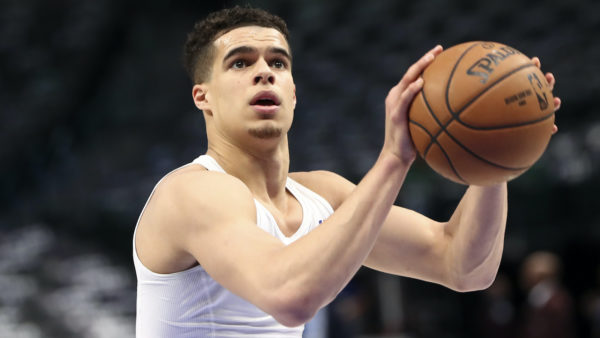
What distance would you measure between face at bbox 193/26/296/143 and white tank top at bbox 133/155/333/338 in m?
0.33

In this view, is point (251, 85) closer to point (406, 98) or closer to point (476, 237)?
point (406, 98)

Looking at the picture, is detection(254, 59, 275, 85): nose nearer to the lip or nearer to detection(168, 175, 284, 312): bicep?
the lip

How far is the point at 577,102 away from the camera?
32.4 ft

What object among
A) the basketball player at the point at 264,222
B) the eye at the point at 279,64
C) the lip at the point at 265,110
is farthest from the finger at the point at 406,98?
the eye at the point at 279,64

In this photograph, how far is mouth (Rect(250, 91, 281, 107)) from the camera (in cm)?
283

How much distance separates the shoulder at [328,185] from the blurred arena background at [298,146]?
4840mm

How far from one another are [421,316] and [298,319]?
8.30 metres

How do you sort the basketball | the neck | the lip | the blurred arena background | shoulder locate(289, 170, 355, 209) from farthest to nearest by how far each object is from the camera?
the blurred arena background
shoulder locate(289, 170, 355, 209)
the neck
the lip
the basketball

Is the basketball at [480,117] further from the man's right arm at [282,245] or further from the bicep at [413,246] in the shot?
the bicep at [413,246]

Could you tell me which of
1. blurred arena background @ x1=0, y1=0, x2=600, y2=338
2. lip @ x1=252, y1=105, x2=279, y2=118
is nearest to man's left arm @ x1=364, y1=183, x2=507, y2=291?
lip @ x1=252, y1=105, x2=279, y2=118

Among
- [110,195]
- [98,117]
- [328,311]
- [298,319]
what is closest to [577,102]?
[328,311]

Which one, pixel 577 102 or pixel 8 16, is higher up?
pixel 8 16

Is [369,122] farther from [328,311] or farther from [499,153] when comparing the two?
[499,153]

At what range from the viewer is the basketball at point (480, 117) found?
229 cm
